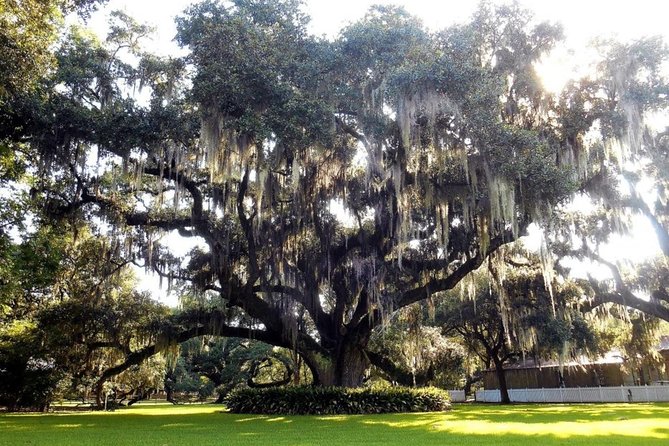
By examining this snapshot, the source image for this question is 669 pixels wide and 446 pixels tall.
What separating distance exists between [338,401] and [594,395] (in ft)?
48.8

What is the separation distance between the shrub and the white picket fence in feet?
34.9

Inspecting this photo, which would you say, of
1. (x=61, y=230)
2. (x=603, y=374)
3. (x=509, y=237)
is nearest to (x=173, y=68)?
(x=61, y=230)

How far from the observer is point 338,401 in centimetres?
1564

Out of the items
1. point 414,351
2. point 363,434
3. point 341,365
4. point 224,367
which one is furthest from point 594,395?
point 224,367

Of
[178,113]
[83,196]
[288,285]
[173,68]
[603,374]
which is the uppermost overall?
[173,68]

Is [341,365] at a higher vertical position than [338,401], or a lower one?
higher

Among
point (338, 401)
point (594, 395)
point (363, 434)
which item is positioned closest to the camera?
point (363, 434)

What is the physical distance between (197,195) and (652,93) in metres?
11.5

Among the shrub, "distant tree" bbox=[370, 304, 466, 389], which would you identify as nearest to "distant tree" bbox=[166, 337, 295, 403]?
"distant tree" bbox=[370, 304, 466, 389]

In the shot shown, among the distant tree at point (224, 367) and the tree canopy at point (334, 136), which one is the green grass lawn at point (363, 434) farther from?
the distant tree at point (224, 367)

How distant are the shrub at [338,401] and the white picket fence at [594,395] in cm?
1063

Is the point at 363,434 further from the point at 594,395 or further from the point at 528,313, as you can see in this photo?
the point at 594,395

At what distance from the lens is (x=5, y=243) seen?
1191 centimetres

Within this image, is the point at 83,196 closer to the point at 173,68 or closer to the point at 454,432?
the point at 173,68
